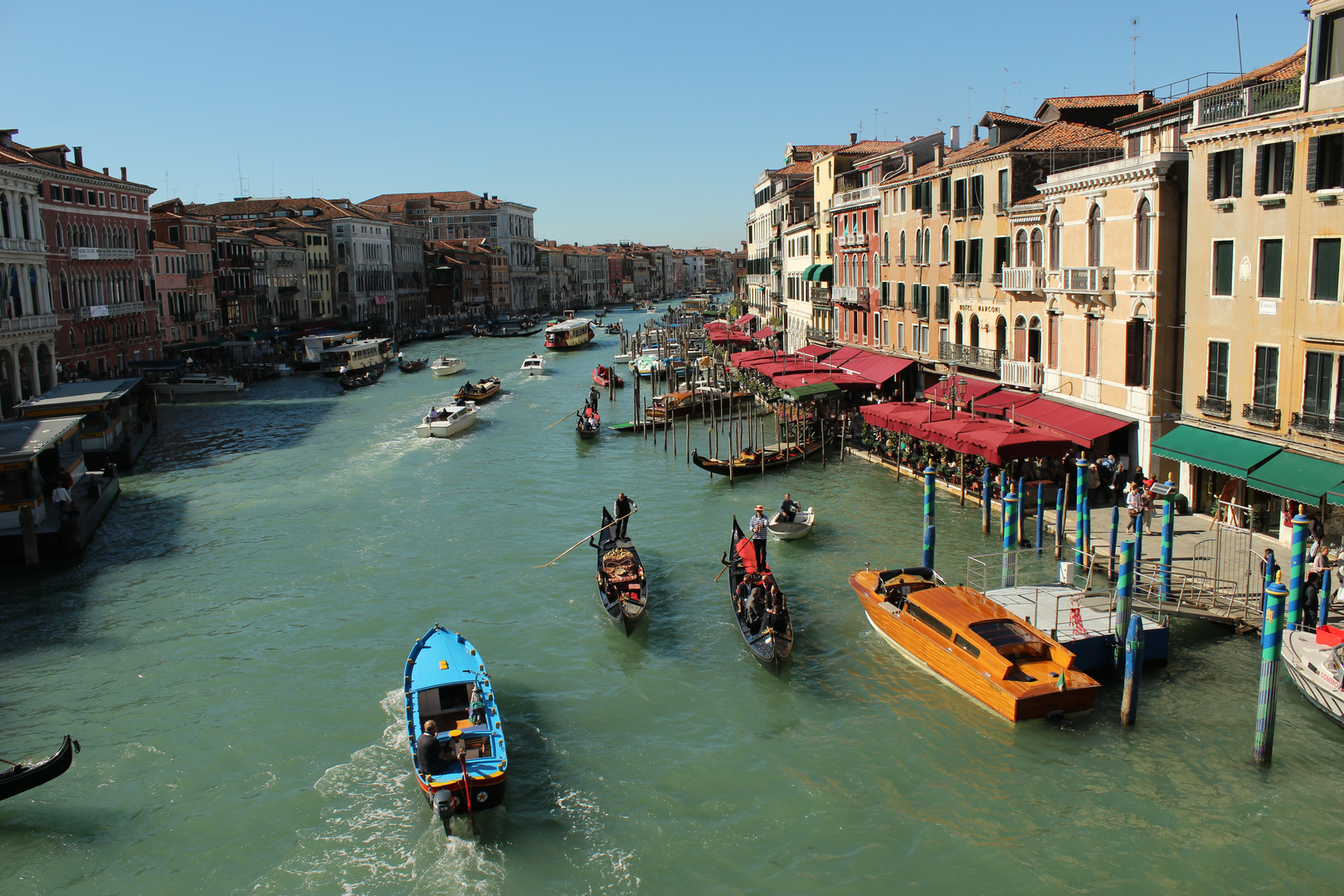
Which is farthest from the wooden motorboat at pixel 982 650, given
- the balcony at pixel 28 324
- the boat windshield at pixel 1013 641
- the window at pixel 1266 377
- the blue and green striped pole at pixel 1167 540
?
the balcony at pixel 28 324

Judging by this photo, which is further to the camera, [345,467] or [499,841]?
[345,467]

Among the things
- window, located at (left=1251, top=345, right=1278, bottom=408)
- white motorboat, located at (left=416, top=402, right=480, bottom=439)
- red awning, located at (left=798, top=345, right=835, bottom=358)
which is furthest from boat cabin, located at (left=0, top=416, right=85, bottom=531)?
red awning, located at (left=798, top=345, right=835, bottom=358)

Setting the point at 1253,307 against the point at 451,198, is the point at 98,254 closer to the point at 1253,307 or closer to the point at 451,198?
the point at 1253,307

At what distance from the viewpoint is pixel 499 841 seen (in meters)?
11.0

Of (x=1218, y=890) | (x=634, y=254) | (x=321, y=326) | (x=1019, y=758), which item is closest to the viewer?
(x=1218, y=890)

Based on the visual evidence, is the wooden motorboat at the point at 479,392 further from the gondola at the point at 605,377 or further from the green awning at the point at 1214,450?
the green awning at the point at 1214,450

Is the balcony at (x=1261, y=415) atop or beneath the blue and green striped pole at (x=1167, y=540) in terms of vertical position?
atop

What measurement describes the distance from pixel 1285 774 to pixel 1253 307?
9207 mm

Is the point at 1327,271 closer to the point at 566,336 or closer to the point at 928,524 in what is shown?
the point at 928,524

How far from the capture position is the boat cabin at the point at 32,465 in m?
21.1

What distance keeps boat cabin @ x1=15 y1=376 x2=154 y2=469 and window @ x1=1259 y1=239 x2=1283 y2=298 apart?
29217 millimetres

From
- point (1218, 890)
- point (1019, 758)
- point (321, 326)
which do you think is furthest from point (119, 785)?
point (321, 326)

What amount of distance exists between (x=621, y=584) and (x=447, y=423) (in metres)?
21.6

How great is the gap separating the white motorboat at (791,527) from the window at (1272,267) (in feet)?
31.1
